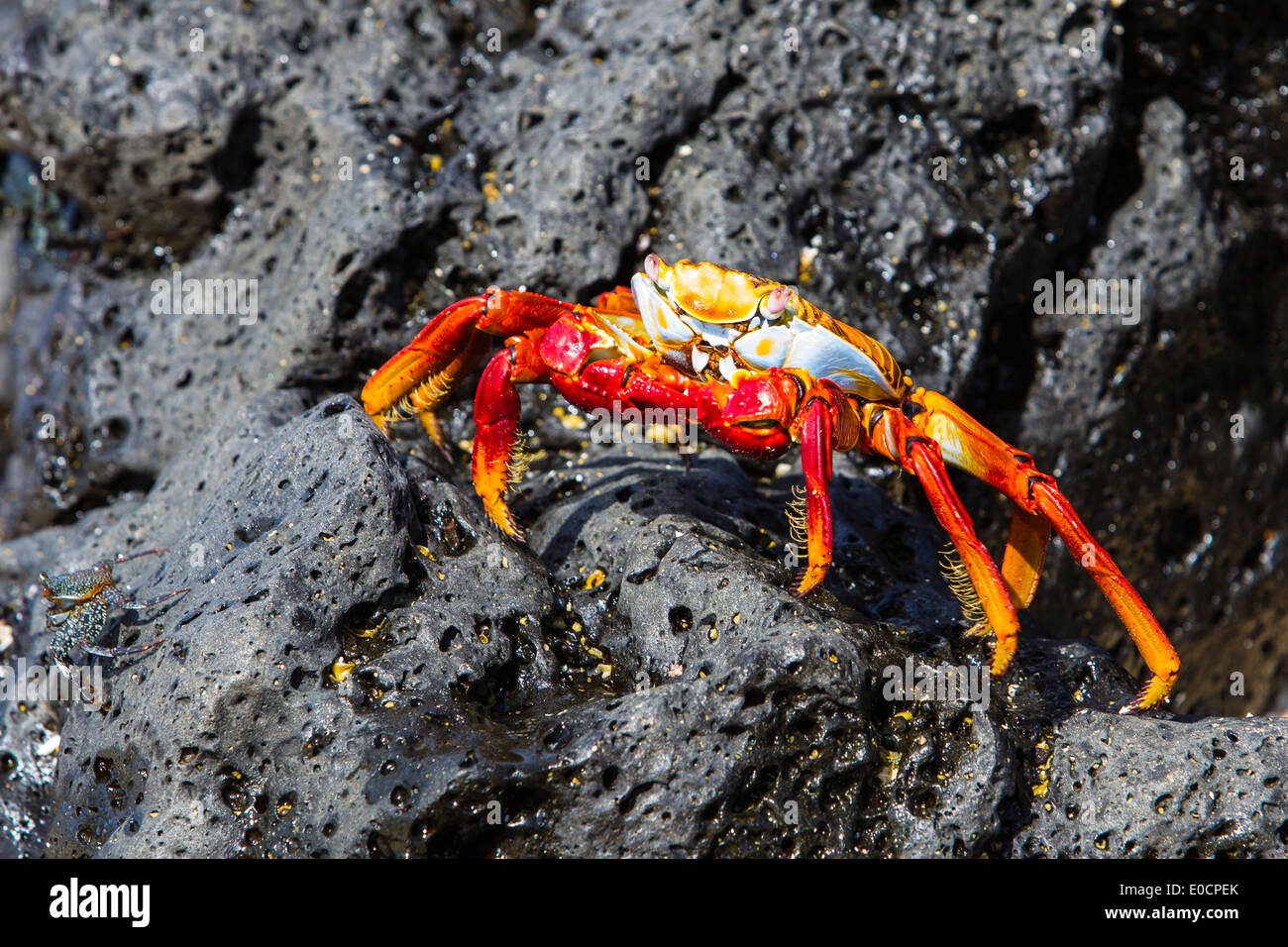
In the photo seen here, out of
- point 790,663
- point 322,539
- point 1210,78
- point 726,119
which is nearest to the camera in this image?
point 790,663

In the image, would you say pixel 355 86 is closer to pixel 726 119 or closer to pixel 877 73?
pixel 726 119

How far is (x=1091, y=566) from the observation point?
10.9 ft

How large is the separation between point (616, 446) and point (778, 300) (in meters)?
1.26

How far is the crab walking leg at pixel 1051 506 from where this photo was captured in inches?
130

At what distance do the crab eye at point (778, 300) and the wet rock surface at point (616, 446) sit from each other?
80cm

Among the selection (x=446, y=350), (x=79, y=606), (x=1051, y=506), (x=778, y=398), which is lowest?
(x=79, y=606)

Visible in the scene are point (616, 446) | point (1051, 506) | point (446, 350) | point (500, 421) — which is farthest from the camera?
point (616, 446)

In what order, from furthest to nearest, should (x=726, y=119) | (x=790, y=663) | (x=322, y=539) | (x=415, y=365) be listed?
(x=726, y=119) → (x=415, y=365) → (x=322, y=539) → (x=790, y=663)

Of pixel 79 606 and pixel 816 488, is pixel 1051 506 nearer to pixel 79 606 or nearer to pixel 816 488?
pixel 816 488

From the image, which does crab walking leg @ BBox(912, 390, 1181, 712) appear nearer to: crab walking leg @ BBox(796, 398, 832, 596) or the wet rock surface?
the wet rock surface

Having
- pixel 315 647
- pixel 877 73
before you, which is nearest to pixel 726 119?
pixel 877 73

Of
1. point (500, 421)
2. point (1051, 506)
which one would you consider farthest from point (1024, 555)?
point (500, 421)

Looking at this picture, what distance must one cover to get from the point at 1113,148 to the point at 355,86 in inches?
162

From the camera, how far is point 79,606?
3422 millimetres
